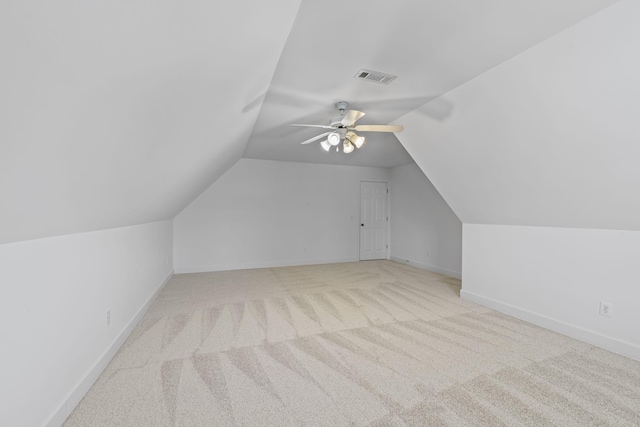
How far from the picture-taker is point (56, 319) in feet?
5.22

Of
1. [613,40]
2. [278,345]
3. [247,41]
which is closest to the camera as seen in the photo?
[247,41]

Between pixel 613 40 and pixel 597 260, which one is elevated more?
pixel 613 40

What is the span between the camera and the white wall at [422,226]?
5285mm

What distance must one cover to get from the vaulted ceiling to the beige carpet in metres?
1.21

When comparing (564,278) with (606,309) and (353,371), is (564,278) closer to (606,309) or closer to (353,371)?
(606,309)

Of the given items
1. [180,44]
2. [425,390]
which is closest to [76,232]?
[180,44]

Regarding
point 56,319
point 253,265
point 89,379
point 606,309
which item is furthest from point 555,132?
point 253,265

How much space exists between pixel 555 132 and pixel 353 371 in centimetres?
246

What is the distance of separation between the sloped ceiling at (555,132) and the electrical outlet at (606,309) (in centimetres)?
71

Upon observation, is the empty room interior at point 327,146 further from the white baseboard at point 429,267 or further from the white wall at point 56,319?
the white baseboard at point 429,267

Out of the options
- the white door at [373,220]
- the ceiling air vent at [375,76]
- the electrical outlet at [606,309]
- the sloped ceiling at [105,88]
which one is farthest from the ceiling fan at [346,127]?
the white door at [373,220]

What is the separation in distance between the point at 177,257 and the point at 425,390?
16.3 feet

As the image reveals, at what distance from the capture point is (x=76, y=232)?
1.81 meters

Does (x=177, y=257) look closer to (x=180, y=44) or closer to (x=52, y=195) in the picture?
(x=52, y=195)
